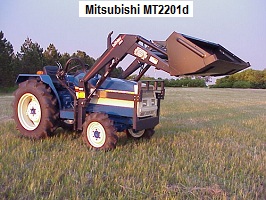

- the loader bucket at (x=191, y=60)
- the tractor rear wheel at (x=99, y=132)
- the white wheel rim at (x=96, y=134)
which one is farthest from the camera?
the white wheel rim at (x=96, y=134)

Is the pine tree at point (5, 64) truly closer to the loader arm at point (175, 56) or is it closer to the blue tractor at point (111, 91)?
the blue tractor at point (111, 91)

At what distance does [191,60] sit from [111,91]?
70.7 inches

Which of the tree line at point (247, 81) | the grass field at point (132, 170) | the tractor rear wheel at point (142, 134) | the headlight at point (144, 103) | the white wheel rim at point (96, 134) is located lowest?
the grass field at point (132, 170)

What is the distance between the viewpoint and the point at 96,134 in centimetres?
470

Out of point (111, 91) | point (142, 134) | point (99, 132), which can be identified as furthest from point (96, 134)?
point (142, 134)

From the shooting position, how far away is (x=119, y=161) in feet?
12.7

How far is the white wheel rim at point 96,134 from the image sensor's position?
4641 mm

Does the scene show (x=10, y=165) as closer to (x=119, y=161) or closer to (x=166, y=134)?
(x=119, y=161)

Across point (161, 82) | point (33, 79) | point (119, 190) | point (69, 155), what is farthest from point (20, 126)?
point (119, 190)

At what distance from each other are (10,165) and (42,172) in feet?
2.04

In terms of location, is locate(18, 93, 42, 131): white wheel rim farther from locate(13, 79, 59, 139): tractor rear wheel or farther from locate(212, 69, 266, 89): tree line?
locate(212, 69, 266, 89): tree line

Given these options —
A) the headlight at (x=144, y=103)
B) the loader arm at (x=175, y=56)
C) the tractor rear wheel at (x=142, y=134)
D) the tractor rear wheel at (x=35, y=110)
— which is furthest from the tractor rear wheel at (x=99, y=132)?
the tractor rear wheel at (x=142, y=134)

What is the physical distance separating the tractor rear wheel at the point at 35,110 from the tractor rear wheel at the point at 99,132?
90 centimetres

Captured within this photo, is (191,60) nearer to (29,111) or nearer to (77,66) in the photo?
(77,66)
